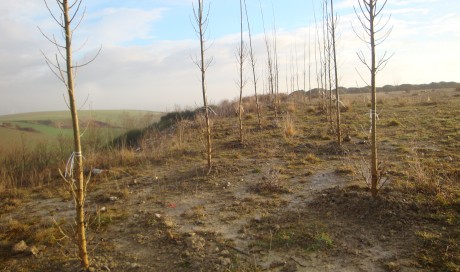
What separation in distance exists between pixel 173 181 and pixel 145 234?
2453 millimetres

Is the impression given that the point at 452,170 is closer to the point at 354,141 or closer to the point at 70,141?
the point at 354,141

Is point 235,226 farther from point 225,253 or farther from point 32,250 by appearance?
point 32,250

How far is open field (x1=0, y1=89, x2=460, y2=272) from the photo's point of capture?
3727 mm

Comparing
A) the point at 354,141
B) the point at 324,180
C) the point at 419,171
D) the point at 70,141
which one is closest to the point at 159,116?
the point at 70,141

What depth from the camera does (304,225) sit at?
14.4ft

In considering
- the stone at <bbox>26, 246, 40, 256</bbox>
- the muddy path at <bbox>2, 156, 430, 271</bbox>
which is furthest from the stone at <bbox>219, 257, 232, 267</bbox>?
the stone at <bbox>26, 246, 40, 256</bbox>

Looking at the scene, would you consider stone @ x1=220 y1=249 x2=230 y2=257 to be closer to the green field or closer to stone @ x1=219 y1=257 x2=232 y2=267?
stone @ x1=219 y1=257 x2=232 y2=267

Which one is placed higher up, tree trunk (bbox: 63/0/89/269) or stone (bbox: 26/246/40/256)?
tree trunk (bbox: 63/0/89/269)

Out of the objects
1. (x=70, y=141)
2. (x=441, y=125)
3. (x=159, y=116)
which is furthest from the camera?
(x=159, y=116)

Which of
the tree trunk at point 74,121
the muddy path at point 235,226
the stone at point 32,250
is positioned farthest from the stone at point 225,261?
the stone at point 32,250

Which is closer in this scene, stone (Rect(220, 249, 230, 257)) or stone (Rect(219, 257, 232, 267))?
stone (Rect(219, 257, 232, 267))

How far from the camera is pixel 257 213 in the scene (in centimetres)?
495

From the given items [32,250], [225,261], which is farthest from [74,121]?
[225,261]

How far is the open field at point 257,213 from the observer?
12.2ft
